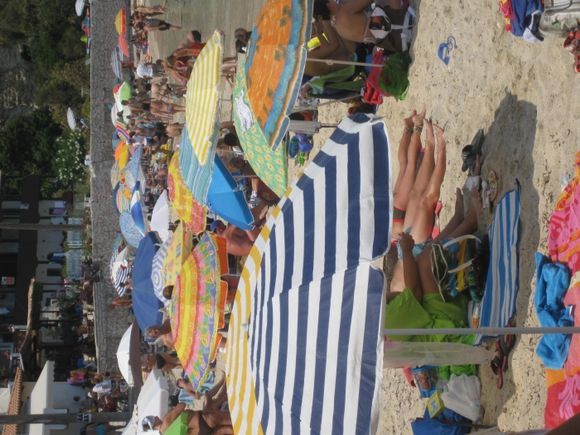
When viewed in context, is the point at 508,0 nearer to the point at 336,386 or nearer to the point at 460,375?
the point at 460,375

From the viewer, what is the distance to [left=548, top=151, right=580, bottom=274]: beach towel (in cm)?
463

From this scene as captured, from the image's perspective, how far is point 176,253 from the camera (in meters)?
10.2

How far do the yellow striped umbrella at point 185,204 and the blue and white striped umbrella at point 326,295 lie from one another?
577 cm

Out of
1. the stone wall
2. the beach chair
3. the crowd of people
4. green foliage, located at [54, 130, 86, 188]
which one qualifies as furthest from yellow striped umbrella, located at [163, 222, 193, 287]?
the stone wall

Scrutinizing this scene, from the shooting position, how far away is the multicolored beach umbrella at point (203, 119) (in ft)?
26.7

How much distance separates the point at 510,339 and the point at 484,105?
81.8 inches

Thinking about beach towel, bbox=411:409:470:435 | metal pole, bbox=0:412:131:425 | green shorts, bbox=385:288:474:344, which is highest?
green shorts, bbox=385:288:474:344

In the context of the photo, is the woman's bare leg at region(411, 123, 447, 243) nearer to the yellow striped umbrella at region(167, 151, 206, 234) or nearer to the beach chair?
the beach chair

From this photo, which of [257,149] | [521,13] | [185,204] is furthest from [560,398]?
[185,204]

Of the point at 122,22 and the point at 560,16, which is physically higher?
the point at 122,22

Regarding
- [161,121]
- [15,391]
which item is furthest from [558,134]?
[15,391]

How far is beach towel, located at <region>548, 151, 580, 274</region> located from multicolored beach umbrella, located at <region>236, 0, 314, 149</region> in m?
2.41

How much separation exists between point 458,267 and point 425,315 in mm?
516

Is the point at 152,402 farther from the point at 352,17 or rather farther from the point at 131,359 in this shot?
the point at 352,17
